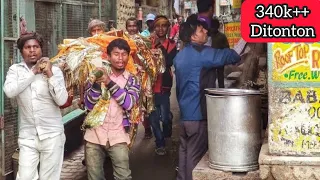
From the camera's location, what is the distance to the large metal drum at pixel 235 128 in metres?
5.09

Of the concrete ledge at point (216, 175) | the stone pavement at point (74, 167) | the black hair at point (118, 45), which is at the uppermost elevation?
the black hair at point (118, 45)

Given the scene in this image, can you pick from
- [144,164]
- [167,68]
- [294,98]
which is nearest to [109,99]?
[294,98]

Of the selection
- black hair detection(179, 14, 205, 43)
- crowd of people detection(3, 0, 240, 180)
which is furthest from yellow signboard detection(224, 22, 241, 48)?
black hair detection(179, 14, 205, 43)

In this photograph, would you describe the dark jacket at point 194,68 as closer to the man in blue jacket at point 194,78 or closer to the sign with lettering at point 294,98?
the man in blue jacket at point 194,78

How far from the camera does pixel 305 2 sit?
14.1ft

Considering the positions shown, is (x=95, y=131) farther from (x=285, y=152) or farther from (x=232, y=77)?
(x=232, y=77)

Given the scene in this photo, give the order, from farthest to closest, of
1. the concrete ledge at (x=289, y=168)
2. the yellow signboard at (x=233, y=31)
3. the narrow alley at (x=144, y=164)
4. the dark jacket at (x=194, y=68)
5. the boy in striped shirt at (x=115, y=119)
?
the yellow signboard at (x=233, y=31) < the narrow alley at (x=144, y=164) < the dark jacket at (x=194, y=68) < the boy in striped shirt at (x=115, y=119) < the concrete ledge at (x=289, y=168)

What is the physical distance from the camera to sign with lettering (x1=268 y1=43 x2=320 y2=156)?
4590 mm

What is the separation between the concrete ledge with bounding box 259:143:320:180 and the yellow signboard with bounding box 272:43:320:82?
648mm

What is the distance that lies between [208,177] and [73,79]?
5.57 ft

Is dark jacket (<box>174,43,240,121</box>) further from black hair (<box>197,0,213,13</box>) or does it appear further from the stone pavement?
the stone pavement

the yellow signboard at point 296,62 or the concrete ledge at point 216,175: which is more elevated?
the yellow signboard at point 296,62

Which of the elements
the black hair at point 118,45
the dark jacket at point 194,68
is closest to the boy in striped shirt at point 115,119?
the black hair at point 118,45

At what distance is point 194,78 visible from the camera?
573cm
